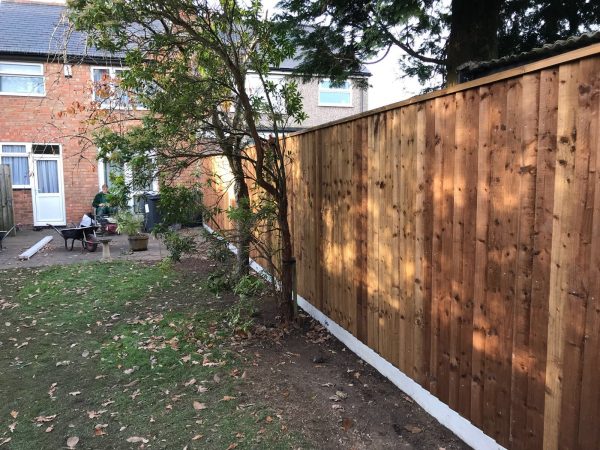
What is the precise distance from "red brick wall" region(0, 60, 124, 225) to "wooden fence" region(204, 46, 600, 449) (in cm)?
1451

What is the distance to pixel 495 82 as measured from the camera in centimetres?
254

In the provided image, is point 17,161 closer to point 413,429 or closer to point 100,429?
point 100,429

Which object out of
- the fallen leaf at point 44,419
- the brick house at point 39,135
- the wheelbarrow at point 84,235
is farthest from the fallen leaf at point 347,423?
the brick house at point 39,135

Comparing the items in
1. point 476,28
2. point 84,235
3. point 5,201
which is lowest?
point 84,235

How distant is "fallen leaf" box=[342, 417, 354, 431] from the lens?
3293mm

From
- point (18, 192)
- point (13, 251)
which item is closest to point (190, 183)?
point (13, 251)

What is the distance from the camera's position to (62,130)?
15.9m

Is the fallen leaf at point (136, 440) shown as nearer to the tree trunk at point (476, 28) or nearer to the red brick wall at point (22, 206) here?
the tree trunk at point (476, 28)

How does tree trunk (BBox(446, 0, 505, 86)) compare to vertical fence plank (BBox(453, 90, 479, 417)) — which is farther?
tree trunk (BBox(446, 0, 505, 86))

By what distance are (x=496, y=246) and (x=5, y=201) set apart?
15061mm

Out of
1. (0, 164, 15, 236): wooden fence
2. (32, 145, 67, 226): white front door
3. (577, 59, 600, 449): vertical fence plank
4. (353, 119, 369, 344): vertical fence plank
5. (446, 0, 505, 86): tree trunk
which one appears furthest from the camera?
(32, 145, 67, 226): white front door

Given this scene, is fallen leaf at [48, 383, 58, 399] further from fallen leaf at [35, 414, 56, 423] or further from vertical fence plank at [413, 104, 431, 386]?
vertical fence plank at [413, 104, 431, 386]

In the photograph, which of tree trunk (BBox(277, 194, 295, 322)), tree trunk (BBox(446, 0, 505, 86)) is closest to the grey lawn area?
tree trunk (BBox(277, 194, 295, 322))

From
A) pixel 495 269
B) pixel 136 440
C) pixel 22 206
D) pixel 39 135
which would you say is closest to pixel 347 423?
pixel 136 440
